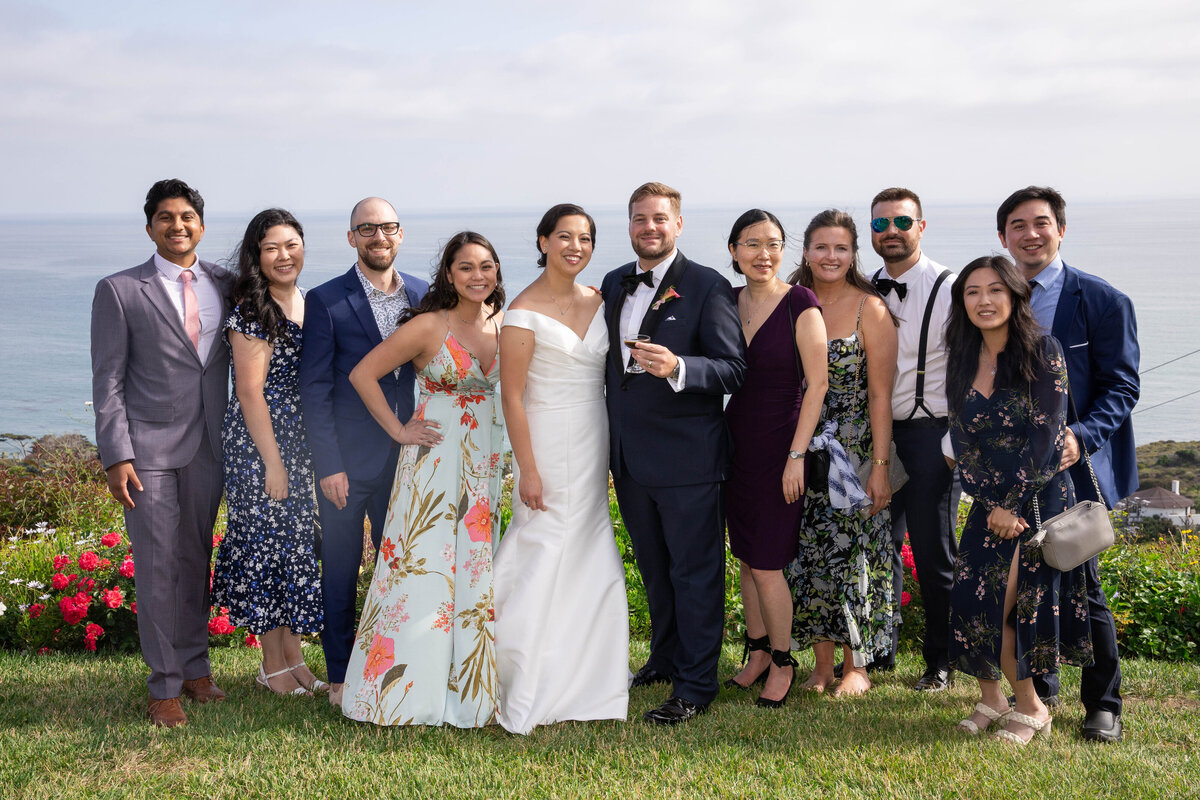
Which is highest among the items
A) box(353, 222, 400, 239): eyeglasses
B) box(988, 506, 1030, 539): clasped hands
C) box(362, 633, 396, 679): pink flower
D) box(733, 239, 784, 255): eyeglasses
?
box(353, 222, 400, 239): eyeglasses

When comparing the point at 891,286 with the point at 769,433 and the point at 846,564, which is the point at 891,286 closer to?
the point at 769,433

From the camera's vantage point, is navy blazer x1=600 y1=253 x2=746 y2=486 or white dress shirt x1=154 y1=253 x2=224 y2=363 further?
white dress shirt x1=154 y1=253 x2=224 y2=363

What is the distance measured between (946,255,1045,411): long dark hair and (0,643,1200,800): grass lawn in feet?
5.44

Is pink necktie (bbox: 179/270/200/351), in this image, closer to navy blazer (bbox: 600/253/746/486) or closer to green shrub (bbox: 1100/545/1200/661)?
navy blazer (bbox: 600/253/746/486)

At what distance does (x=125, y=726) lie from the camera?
4715 millimetres

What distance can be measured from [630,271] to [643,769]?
245 cm

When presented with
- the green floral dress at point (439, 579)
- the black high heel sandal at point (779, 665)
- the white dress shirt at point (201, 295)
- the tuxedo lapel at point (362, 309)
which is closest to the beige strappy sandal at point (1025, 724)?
the black high heel sandal at point (779, 665)

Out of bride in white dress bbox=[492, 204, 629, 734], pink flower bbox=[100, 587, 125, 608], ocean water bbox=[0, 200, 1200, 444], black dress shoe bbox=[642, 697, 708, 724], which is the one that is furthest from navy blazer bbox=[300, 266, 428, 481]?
ocean water bbox=[0, 200, 1200, 444]

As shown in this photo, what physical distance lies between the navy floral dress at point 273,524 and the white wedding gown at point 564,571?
1111mm

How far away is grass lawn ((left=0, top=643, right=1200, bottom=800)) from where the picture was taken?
13.0 ft

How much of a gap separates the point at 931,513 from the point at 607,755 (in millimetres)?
2224

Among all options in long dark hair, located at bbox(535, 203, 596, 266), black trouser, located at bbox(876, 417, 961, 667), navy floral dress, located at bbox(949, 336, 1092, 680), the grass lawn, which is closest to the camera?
the grass lawn

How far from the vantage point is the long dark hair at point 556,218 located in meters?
4.64

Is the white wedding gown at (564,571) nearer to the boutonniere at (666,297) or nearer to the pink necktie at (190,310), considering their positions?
the boutonniere at (666,297)
